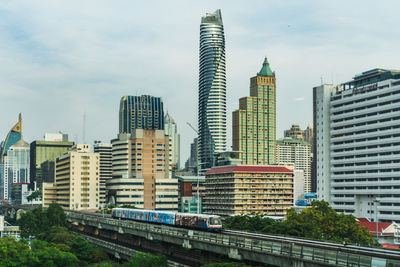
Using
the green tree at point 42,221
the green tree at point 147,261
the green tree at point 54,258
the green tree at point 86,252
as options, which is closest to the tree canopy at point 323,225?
the green tree at point 147,261

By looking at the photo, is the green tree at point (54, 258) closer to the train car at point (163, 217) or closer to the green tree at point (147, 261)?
the green tree at point (147, 261)

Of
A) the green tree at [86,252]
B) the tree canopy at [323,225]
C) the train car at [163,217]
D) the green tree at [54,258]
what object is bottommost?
the green tree at [86,252]

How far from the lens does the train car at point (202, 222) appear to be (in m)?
91.4

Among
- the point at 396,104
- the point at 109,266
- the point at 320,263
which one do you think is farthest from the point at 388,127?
the point at 320,263

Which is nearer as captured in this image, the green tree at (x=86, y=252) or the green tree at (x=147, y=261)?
the green tree at (x=147, y=261)

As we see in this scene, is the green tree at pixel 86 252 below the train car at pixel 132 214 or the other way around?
below

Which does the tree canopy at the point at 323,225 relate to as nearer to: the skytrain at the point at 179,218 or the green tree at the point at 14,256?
the skytrain at the point at 179,218

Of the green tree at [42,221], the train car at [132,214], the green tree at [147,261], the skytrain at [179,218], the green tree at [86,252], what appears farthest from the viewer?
the green tree at [42,221]

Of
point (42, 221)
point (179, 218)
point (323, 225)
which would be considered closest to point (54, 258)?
point (179, 218)

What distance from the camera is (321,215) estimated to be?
12375 centimetres

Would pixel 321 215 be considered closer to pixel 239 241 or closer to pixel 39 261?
pixel 239 241

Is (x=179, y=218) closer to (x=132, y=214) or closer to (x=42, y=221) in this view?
(x=132, y=214)

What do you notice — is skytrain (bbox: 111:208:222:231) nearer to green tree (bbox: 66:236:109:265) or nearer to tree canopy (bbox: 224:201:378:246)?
green tree (bbox: 66:236:109:265)

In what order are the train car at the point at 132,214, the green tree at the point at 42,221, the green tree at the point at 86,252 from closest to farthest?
the green tree at the point at 86,252 < the train car at the point at 132,214 < the green tree at the point at 42,221
